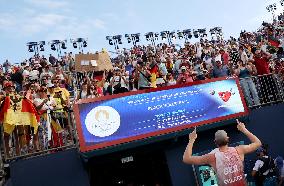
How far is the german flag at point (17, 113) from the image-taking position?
11.0 m

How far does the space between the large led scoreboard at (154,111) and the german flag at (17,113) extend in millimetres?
1210

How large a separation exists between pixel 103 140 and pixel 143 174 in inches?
123

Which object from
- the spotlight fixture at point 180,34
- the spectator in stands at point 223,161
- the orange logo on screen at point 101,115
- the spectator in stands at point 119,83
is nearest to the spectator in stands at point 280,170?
the spectator in stands at point 119,83

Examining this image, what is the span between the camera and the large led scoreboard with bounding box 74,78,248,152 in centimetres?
1152

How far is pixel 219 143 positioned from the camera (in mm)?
5457

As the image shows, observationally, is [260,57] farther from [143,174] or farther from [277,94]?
[143,174]

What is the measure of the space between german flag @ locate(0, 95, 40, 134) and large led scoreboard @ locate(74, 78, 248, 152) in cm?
121

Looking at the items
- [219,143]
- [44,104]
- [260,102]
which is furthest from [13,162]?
[260,102]

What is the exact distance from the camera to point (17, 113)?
11117 mm

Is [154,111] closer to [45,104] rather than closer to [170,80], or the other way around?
[170,80]

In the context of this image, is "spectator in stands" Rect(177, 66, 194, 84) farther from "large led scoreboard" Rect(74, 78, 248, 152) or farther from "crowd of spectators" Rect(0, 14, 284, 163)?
"large led scoreboard" Rect(74, 78, 248, 152)

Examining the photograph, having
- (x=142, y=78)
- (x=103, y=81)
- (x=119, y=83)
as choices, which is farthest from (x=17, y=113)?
(x=142, y=78)

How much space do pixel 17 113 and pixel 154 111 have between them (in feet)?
13.5

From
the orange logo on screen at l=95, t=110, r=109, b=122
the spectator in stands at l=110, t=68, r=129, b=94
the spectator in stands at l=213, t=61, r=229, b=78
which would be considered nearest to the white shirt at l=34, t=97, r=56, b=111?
the orange logo on screen at l=95, t=110, r=109, b=122
